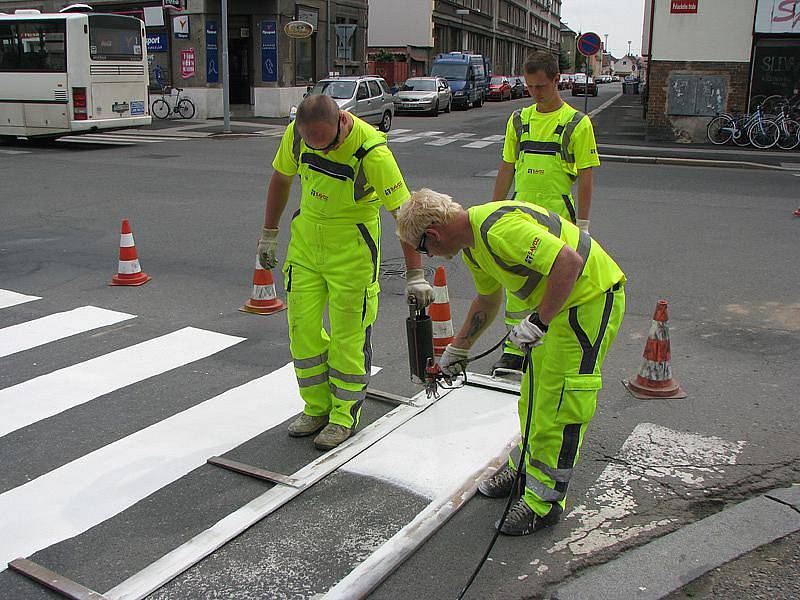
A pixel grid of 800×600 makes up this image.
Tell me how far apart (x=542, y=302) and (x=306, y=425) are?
77.1 inches

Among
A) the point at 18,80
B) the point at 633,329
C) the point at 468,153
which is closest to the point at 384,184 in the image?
the point at 633,329

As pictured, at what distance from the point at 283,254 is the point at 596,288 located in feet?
20.7

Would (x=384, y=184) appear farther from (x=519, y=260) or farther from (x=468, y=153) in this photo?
(x=468, y=153)

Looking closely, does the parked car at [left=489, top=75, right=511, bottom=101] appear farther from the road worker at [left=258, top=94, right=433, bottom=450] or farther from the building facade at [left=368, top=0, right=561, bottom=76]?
the road worker at [left=258, top=94, right=433, bottom=450]

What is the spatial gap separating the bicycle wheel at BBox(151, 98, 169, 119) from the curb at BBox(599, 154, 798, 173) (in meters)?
18.1

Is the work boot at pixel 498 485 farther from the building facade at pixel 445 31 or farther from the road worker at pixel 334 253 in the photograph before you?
the building facade at pixel 445 31

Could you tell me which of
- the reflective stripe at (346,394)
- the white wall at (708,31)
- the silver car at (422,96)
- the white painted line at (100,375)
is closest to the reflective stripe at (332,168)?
the reflective stripe at (346,394)

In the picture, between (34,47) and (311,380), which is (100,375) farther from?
(34,47)

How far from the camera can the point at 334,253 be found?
451 centimetres

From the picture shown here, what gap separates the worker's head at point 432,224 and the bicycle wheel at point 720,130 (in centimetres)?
2108

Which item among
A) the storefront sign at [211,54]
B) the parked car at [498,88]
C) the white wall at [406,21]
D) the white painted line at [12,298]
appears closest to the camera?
the white painted line at [12,298]

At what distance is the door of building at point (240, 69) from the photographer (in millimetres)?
33656

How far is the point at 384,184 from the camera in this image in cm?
438

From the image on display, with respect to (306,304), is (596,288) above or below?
above
